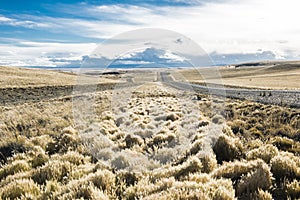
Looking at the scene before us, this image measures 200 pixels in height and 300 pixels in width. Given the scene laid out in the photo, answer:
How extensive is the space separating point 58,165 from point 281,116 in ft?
38.7

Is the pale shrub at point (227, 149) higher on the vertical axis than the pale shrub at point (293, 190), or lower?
lower

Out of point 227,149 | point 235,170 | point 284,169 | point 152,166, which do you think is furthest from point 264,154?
point 152,166

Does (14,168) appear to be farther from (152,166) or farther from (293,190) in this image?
(293,190)

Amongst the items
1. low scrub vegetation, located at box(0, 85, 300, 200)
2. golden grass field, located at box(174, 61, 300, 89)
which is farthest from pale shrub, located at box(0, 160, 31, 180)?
golden grass field, located at box(174, 61, 300, 89)

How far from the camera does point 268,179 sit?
5.75 m

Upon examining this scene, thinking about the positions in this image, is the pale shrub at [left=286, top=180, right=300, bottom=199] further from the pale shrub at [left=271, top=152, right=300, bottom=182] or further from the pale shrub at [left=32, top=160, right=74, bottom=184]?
the pale shrub at [left=32, top=160, right=74, bottom=184]

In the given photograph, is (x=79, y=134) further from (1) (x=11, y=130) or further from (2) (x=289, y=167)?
(2) (x=289, y=167)

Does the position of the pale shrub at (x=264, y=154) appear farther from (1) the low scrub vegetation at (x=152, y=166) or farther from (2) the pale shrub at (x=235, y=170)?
(2) the pale shrub at (x=235, y=170)

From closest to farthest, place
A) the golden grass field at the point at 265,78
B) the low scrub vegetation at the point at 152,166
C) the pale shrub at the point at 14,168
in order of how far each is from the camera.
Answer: the low scrub vegetation at the point at 152,166, the pale shrub at the point at 14,168, the golden grass field at the point at 265,78

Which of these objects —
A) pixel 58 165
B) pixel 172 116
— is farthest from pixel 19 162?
pixel 172 116

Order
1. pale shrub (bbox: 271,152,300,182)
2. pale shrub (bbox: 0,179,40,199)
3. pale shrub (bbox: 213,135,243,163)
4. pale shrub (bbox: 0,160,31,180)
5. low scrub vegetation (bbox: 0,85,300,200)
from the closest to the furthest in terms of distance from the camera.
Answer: low scrub vegetation (bbox: 0,85,300,200), pale shrub (bbox: 0,179,40,199), pale shrub (bbox: 271,152,300,182), pale shrub (bbox: 0,160,31,180), pale shrub (bbox: 213,135,243,163)

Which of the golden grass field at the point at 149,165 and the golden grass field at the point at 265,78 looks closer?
the golden grass field at the point at 149,165

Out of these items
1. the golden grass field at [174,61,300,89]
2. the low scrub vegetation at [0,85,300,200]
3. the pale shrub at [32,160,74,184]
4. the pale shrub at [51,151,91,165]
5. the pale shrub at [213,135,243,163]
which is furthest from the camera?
the golden grass field at [174,61,300,89]

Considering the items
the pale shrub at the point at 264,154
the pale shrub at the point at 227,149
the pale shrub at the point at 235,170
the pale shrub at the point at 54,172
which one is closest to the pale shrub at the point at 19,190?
the pale shrub at the point at 54,172
